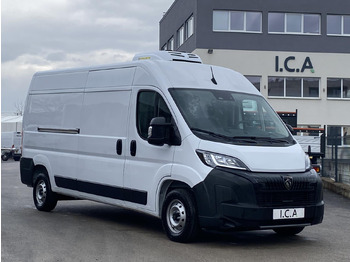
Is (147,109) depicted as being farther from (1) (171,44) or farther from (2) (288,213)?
(1) (171,44)

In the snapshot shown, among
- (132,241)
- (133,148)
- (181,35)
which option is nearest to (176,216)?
(132,241)

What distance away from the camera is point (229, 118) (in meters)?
8.84

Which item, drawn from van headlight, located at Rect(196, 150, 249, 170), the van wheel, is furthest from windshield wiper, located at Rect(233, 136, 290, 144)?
the van wheel

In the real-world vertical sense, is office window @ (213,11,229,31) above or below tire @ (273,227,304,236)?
above

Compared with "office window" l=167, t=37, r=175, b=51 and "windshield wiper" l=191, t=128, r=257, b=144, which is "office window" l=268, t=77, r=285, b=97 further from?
"windshield wiper" l=191, t=128, r=257, b=144

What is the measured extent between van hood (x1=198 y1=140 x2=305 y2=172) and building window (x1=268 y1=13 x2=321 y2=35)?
99.2 feet

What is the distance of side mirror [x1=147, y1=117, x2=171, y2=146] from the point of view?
27.9 feet

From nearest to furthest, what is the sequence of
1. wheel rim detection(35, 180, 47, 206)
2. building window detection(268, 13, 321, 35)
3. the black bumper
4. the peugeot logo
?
1. the black bumper
2. the peugeot logo
3. wheel rim detection(35, 180, 47, 206)
4. building window detection(268, 13, 321, 35)

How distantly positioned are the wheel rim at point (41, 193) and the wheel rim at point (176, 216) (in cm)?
385

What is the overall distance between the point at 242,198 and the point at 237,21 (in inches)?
1199

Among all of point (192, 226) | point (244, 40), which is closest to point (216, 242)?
point (192, 226)

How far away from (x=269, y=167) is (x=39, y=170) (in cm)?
538

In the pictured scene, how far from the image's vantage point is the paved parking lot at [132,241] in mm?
7485

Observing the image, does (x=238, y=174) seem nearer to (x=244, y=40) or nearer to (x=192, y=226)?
(x=192, y=226)
